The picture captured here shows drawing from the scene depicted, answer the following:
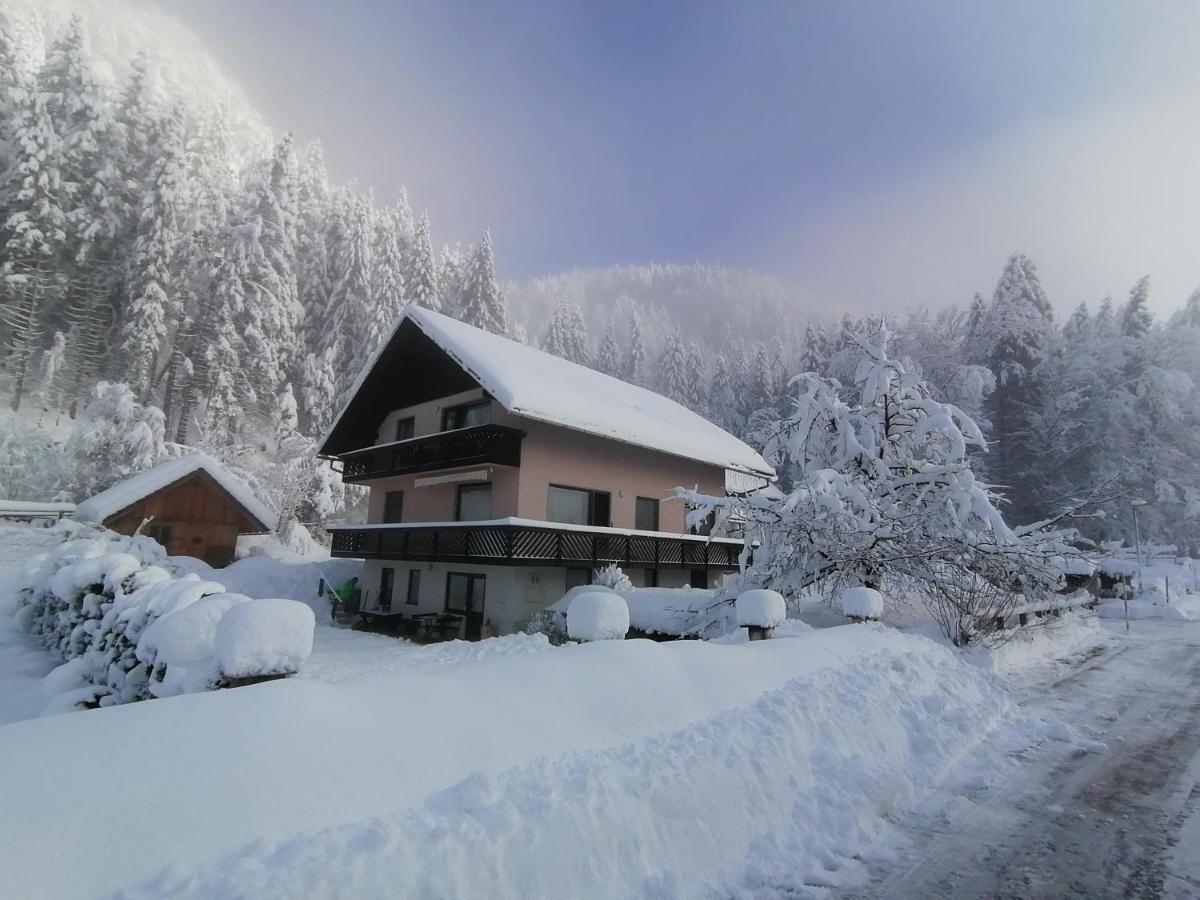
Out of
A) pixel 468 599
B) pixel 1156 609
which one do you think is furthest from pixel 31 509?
pixel 1156 609

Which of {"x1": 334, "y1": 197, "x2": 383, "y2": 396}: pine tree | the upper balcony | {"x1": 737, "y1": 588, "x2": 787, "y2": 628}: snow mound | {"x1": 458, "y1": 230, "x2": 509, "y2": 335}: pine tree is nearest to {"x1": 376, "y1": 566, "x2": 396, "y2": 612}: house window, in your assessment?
the upper balcony

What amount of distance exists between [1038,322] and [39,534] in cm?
5738

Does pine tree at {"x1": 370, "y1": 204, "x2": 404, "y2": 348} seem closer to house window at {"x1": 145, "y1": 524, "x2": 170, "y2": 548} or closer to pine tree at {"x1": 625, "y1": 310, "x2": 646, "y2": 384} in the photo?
house window at {"x1": 145, "y1": 524, "x2": 170, "y2": 548}

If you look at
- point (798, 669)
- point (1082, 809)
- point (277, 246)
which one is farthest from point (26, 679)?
point (277, 246)

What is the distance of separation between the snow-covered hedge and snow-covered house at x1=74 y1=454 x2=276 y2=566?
29.0 ft

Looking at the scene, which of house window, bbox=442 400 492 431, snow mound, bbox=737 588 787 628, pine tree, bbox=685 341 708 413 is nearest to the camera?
snow mound, bbox=737 588 787 628

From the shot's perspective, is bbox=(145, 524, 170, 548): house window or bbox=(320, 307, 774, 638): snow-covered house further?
bbox=(145, 524, 170, 548): house window

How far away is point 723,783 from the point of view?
4676 mm

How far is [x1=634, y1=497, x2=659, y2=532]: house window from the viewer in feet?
71.8

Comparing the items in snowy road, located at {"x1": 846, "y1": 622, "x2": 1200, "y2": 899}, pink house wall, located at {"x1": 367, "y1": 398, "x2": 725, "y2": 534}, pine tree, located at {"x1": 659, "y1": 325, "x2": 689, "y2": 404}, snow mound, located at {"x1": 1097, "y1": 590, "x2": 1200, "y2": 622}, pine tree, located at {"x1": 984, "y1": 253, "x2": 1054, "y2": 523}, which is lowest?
snowy road, located at {"x1": 846, "y1": 622, "x2": 1200, "y2": 899}

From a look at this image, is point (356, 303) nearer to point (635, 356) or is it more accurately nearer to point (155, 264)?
point (155, 264)

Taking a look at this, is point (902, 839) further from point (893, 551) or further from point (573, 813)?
point (893, 551)

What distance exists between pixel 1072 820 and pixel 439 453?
678 inches

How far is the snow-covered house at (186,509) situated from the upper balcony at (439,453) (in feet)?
22.0
